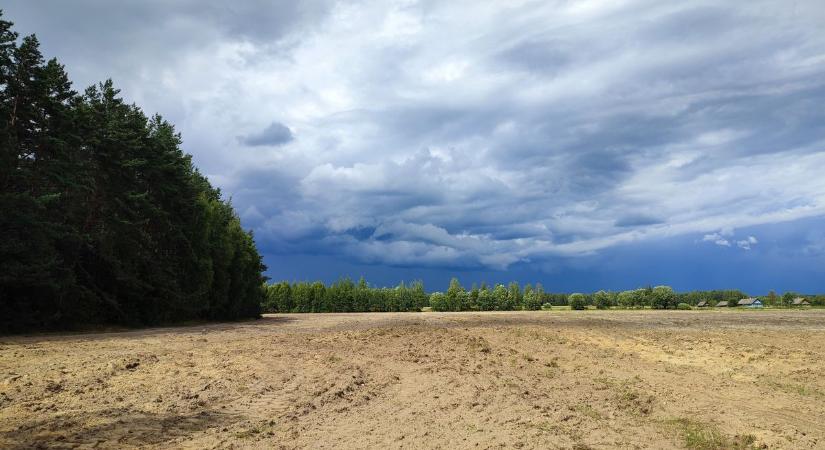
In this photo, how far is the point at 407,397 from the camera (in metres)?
8.31

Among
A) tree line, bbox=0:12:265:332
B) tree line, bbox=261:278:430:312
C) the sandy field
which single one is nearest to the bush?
tree line, bbox=261:278:430:312

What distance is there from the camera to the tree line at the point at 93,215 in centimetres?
1916

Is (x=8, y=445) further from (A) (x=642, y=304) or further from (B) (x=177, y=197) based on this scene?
(A) (x=642, y=304)

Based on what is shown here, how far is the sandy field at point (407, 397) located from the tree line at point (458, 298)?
39577mm

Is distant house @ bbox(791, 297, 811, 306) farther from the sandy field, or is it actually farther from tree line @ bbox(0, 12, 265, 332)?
tree line @ bbox(0, 12, 265, 332)

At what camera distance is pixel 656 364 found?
472 inches

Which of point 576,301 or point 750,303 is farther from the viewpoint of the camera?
point 750,303

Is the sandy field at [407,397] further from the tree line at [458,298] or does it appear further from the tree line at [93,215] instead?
the tree line at [458,298]

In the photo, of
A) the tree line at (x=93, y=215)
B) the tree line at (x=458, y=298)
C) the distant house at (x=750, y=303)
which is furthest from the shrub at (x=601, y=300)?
the tree line at (x=93, y=215)

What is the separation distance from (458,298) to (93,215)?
40717mm

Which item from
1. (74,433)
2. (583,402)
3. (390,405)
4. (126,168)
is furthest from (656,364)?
(126,168)

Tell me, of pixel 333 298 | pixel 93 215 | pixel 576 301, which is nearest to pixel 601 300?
pixel 576 301

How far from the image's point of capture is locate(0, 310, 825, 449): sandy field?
Result: 6262mm

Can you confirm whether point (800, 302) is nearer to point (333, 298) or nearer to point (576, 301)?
point (576, 301)
